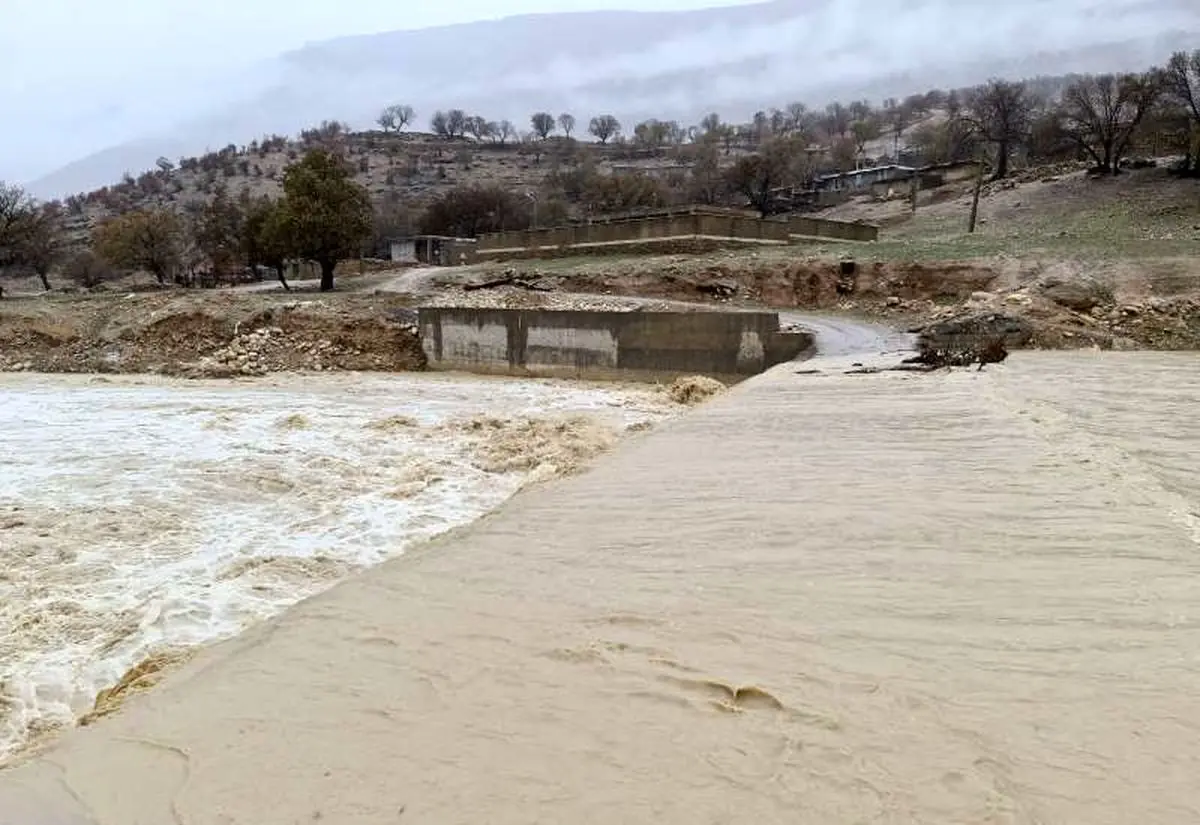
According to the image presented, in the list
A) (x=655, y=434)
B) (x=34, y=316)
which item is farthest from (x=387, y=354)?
(x=655, y=434)

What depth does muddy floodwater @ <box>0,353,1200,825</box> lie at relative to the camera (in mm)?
3188

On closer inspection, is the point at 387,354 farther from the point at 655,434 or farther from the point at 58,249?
the point at 58,249

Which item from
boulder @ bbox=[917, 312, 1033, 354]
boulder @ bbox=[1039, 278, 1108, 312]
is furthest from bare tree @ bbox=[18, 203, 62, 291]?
boulder @ bbox=[1039, 278, 1108, 312]

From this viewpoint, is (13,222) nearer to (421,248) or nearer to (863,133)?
(421,248)

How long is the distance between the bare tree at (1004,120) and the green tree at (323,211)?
42374mm

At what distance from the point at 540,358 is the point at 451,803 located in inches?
820

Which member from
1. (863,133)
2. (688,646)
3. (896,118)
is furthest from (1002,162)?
(896,118)

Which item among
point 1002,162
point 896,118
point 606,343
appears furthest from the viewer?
point 896,118

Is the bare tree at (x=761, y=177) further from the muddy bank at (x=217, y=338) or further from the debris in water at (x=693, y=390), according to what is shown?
the debris in water at (x=693, y=390)

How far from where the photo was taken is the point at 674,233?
35.0 meters

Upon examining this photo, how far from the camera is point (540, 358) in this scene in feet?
78.1

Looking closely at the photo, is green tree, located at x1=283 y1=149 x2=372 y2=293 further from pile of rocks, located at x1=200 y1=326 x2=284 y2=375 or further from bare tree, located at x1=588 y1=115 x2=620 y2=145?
bare tree, located at x1=588 y1=115 x2=620 y2=145

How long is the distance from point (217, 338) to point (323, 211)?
10.8 m

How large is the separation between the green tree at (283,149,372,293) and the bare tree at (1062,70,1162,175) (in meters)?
42.1
